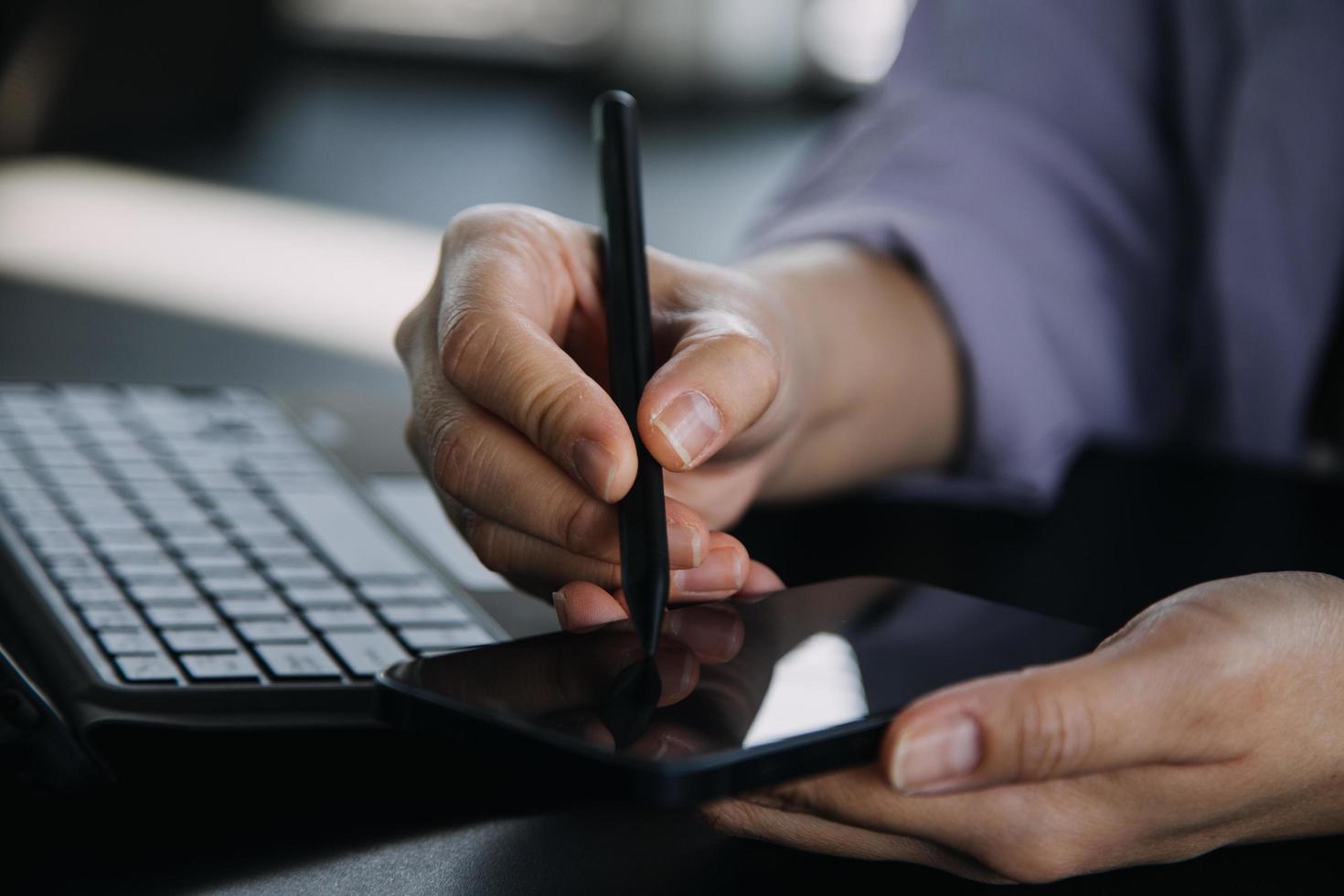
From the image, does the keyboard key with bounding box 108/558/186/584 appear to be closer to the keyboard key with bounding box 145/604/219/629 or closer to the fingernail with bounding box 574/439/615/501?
the keyboard key with bounding box 145/604/219/629

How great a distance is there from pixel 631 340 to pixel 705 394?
0.03m

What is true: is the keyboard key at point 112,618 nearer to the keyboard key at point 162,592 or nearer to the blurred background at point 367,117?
the keyboard key at point 162,592

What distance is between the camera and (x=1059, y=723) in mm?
242

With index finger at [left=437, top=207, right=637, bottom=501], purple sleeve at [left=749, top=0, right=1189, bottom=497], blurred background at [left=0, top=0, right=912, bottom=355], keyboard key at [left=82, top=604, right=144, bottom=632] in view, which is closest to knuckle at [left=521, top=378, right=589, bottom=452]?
index finger at [left=437, top=207, right=637, bottom=501]

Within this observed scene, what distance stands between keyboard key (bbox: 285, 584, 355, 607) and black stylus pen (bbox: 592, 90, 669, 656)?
85mm

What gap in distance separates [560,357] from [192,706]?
0.10m

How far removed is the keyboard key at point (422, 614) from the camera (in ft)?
1.12

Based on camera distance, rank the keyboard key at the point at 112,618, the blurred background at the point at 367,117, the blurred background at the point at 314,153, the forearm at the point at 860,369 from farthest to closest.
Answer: the blurred background at the point at 367,117 → the blurred background at the point at 314,153 → the forearm at the point at 860,369 → the keyboard key at the point at 112,618

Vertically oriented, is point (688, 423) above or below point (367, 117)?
above

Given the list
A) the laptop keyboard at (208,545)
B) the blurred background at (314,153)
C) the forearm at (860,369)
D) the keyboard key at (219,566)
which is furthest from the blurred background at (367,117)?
the keyboard key at (219,566)

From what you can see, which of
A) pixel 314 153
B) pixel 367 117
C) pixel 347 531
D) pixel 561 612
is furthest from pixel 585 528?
pixel 367 117

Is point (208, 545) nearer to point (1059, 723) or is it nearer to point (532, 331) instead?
point (532, 331)

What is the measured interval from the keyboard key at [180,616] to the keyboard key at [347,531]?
0.15 ft

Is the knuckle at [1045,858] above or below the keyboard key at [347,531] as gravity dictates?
above
